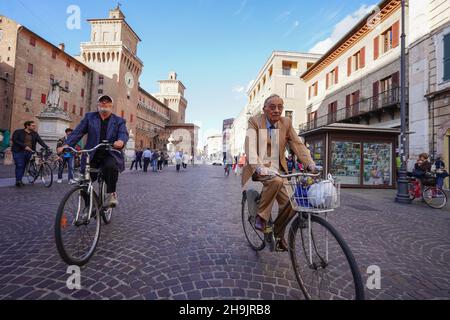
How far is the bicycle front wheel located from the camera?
1919 mm

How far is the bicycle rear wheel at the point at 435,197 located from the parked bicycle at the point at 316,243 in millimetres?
7240

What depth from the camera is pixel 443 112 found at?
1239cm

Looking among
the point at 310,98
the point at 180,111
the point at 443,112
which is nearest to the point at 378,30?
the point at 443,112

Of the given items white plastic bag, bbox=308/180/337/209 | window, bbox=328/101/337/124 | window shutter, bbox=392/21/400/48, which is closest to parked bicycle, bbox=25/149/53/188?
white plastic bag, bbox=308/180/337/209

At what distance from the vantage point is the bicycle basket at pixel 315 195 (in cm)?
178

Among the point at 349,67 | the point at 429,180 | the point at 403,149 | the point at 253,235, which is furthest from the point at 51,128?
the point at 349,67

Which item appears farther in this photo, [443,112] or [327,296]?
[443,112]

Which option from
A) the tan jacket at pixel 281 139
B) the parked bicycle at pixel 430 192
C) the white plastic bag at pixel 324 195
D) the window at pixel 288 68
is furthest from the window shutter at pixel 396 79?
the window at pixel 288 68

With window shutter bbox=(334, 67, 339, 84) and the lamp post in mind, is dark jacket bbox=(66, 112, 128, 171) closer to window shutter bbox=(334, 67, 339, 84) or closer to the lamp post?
the lamp post

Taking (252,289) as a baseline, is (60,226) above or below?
above

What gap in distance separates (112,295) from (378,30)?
23.8 meters

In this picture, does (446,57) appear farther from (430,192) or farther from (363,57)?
(430,192)

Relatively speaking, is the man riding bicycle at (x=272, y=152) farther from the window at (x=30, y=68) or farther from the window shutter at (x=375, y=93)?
the window at (x=30, y=68)
